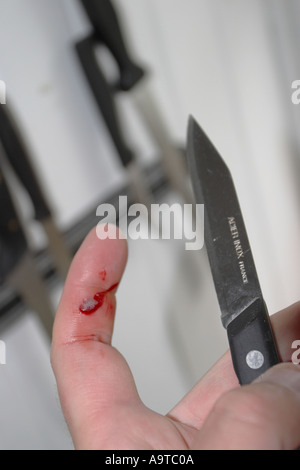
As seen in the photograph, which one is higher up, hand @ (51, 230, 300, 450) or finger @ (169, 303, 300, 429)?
hand @ (51, 230, 300, 450)

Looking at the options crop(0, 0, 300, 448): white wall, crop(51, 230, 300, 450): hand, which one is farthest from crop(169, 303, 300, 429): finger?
A: crop(0, 0, 300, 448): white wall

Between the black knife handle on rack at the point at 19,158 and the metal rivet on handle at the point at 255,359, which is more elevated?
the black knife handle on rack at the point at 19,158

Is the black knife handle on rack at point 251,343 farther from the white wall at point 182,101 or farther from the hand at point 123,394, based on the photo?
the white wall at point 182,101

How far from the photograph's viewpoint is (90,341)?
275mm

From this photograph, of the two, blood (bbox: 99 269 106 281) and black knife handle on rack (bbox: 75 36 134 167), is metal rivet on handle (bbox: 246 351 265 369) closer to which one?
blood (bbox: 99 269 106 281)

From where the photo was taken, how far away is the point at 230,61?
19.2 inches

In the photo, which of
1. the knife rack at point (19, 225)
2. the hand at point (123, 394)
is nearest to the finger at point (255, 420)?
the hand at point (123, 394)

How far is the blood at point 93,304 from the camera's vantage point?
Answer: 277mm

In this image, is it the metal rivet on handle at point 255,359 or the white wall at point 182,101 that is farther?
the white wall at point 182,101

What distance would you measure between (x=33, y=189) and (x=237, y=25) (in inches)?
9.6

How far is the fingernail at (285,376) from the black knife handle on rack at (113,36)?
0.80ft

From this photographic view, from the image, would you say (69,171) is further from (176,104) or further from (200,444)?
(200,444)

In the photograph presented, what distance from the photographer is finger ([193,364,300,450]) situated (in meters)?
0.21

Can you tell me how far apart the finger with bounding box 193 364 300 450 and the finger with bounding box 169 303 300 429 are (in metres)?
0.07
